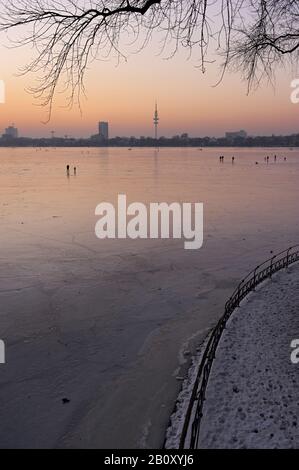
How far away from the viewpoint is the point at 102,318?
12.6m

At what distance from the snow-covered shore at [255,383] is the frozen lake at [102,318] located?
0.91 meters

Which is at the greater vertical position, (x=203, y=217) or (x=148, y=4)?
(x=148, y=4)

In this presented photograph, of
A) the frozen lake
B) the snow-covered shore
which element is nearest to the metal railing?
the snow-covered shore

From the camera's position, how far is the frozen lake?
8.13 meters

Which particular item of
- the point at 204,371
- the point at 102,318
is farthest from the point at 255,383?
the point at 102,318

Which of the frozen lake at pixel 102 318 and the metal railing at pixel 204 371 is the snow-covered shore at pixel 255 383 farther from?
the frozen lake at pixel 102 318

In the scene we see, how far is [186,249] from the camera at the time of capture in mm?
20641

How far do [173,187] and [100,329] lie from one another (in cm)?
3379

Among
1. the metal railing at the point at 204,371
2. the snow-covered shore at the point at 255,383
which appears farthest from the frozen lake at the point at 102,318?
the snow-covered shore at the point at 255,383

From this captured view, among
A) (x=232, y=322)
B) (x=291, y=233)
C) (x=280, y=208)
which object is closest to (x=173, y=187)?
(x=280, y=208)

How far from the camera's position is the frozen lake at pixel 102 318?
813cm

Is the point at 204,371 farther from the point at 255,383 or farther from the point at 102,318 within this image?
the point at 102,318

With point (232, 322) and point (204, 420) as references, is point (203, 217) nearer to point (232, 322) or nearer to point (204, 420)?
point (232, 322)

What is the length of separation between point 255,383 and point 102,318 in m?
5.19
